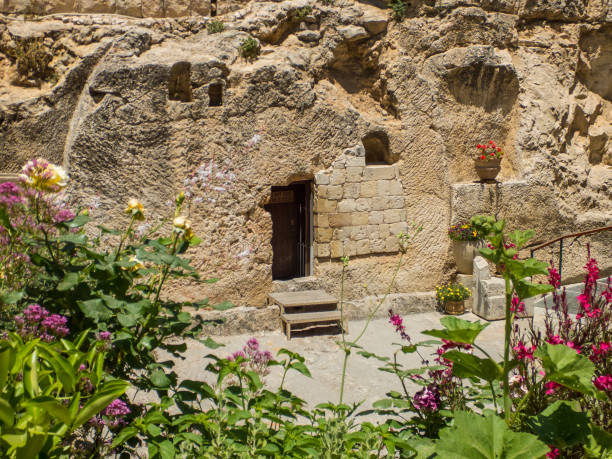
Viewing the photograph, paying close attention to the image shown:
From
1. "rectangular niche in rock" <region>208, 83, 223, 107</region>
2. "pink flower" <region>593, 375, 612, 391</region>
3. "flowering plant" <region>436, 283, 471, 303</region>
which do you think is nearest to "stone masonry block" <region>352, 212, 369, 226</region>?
"flowering plant" <region>436, 283, 471, 303</region>

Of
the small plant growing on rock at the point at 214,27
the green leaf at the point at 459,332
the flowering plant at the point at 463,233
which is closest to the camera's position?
the green leaf at the point at 459,332

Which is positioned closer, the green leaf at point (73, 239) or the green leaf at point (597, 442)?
the green leaf at point (597, 442)

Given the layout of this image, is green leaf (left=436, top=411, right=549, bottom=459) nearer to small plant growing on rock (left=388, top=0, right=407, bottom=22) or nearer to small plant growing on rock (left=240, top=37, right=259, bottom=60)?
small plant growing on rock (left=240, top=37, right=259, bottom=60)

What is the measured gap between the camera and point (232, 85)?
785cm

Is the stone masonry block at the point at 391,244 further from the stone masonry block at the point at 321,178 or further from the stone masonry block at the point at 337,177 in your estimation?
the stone masonry block at the point at 321,178

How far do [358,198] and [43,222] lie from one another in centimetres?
632

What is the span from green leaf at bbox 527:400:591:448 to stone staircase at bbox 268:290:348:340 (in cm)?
556

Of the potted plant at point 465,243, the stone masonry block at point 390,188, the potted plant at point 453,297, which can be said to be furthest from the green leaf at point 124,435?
the potted plant at point 465,243

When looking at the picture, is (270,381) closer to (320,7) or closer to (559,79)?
(320,7)

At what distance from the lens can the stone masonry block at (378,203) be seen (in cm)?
880

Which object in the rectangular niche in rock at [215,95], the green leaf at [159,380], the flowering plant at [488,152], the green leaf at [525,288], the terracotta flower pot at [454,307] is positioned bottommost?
the terracotta flower pot at [454,307]

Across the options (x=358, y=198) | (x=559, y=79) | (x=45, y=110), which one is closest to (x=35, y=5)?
(x=45, y=110)

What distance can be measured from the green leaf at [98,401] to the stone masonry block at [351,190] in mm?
6771

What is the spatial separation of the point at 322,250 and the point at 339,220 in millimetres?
491
